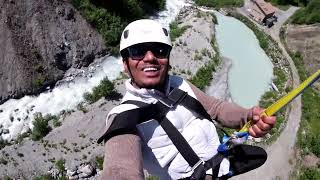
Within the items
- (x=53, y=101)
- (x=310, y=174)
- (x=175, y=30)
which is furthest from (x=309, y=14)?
(x=53, y=101)

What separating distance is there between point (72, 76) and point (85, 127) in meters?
2.73

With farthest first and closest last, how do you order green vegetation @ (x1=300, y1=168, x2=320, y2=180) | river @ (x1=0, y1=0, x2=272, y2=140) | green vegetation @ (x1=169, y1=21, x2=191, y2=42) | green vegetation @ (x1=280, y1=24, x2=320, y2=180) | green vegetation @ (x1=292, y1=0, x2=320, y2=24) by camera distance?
green vegetation @ (x1=292, y1=0, x2=320, y2=24)
green vegetation @ (x1=169, y1=21, x2=191, y2=42)
green vegetation @ (x1=280, y1=24, x2=320, y2=180)
green vegetation @ (x1=300, y1=168, x2=320, y2=180)
river @ (x1=0, y1=0, x2=272, y2=140)

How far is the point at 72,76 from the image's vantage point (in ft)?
58.9

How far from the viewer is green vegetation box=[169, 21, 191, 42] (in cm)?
2161

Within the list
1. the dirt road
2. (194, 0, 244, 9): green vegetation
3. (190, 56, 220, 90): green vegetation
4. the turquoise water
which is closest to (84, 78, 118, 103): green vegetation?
(190, 56, 220, 90): green vegetation

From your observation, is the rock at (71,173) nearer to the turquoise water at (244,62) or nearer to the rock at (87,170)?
the rock at (87,170)

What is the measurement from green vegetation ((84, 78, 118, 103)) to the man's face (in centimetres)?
1307

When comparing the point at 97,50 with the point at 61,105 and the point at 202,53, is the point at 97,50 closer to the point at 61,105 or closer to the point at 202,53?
the point at 61,105

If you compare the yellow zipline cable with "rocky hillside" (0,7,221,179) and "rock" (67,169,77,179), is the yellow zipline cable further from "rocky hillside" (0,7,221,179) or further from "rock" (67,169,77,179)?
"rock" (67,169,77,179)

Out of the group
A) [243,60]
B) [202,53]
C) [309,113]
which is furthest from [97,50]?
[309,113]

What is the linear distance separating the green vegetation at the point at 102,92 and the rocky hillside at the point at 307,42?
14888mm

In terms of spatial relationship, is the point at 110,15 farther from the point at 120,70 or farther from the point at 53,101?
the point at 53,101

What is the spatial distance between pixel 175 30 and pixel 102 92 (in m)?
6.54

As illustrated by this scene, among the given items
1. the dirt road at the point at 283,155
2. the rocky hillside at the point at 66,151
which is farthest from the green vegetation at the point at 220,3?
the rocky hillside at the point at 66,151
